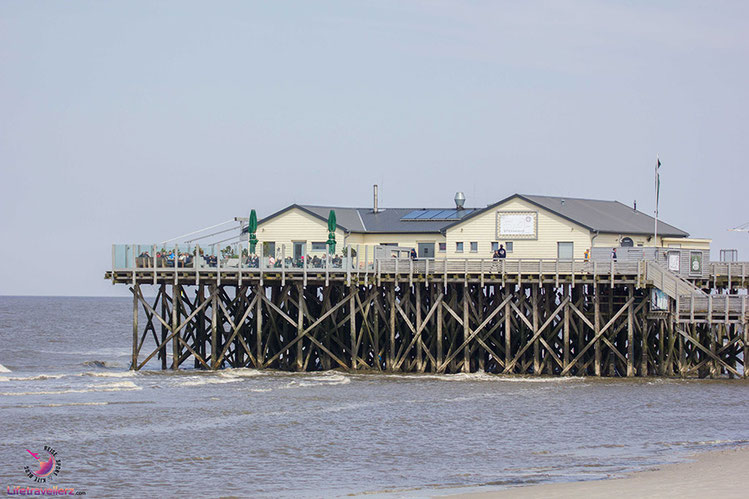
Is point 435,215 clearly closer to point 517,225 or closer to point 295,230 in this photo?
point 517,225

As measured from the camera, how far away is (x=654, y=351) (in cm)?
4531

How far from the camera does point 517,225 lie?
160 feet

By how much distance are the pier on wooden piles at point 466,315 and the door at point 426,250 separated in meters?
2.48

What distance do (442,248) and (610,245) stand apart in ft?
25.8

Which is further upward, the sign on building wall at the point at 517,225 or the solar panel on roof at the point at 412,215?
the solar panel on roof at the point at 412,215

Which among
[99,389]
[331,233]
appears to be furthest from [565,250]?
[99,389]

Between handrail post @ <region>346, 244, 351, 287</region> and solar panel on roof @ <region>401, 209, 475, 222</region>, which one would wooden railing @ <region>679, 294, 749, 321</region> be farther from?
solar panel on roof @ <region>401, 209, 475, 222</region>

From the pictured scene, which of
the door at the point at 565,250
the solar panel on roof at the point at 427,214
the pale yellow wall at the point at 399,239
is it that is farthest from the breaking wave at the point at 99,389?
the door at the point at 565,250

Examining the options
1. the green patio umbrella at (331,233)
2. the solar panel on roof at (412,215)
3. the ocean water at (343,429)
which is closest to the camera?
the ocean water at (343,429)

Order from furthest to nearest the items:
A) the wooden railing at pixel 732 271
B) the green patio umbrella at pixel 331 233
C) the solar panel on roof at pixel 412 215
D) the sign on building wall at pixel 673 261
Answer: the solar panel on roof at pixel 412 215 → the green patio umbrella at pixel 331 233 → the sign on building wall at pixel 673 261 → the wooden railing at pixel 732 271

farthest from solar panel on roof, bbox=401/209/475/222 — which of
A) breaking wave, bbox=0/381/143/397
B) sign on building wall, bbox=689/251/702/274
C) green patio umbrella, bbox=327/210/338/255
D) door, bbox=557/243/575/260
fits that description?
breaking wave, bbox=0/381/143/397

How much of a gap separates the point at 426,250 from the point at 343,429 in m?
20.2

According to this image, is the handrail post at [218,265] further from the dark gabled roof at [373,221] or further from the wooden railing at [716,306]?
the wooden railing at [716,306]

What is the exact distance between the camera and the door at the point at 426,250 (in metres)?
49.8
